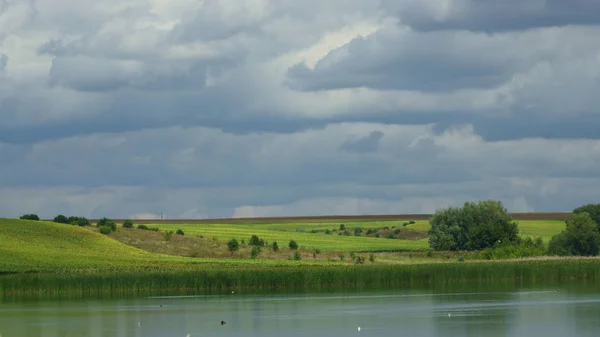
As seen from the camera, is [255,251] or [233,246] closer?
[255,251]

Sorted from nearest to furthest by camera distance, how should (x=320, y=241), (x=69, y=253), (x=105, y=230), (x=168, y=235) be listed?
(x=69, y=253) < (x=168, y=235) < (x=105, y=230) < (x=320, y=241)

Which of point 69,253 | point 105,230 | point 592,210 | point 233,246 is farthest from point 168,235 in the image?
point 592,210

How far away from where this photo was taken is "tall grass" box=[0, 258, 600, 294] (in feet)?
248

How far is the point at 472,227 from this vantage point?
125 meters

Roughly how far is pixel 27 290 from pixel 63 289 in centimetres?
298

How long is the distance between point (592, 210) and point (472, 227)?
23.0m

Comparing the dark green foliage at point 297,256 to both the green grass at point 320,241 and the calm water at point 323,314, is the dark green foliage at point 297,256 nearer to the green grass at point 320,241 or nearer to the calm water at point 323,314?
the green grass at point 320,241

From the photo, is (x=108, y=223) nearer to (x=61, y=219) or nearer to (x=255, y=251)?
(x=61, y=219)

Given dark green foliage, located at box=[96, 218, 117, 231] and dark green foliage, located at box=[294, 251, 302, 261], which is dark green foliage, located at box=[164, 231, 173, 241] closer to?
dark green foliage, located at box=[96, 218, 117, 231]

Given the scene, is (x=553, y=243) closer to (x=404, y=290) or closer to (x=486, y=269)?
(x=486, y=269)

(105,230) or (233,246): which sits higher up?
(105,230)

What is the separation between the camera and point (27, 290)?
3019 inches

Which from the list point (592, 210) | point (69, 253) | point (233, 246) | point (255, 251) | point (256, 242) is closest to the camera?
point (69, 253)

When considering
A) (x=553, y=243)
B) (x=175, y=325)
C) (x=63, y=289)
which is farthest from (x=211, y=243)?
(x=175, y=325)
